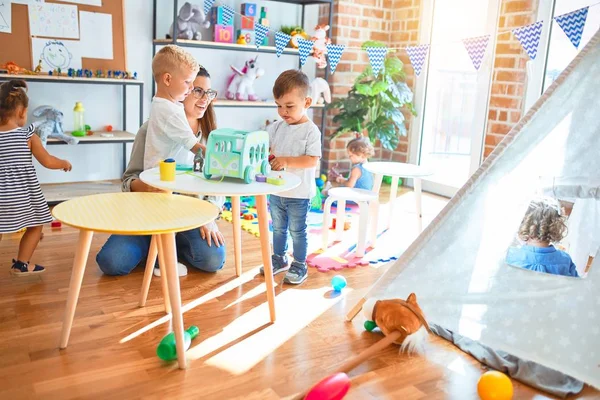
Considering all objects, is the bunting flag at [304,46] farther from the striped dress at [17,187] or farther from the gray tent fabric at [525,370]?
the gray tent fabric at [525,370]

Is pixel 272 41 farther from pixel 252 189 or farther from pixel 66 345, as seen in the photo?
pixel 66 345

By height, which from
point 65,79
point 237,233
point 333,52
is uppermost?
point 333,52

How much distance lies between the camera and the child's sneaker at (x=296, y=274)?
8.37 feet

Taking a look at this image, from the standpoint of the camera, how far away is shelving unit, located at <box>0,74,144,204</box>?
3.55m

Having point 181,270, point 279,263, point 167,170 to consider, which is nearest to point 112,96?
point 181,270

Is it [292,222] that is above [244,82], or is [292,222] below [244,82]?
below

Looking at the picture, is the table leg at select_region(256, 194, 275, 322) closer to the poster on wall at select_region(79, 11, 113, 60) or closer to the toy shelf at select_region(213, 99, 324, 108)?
the toy shelf at select_region(213, 99, 324, 108)

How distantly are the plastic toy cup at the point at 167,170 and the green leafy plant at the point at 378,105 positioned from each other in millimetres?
2599

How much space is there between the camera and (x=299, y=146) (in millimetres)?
2494

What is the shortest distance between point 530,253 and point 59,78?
2.83 m

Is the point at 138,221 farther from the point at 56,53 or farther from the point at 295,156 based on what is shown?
the point at 56,53

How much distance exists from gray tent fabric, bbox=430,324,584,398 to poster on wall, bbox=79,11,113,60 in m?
2.96

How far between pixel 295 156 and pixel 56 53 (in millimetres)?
2085

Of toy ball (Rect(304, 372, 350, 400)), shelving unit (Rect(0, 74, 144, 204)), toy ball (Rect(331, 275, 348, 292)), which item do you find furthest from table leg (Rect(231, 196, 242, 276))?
shelving unit (Rect(0, 74, 144, 204))
